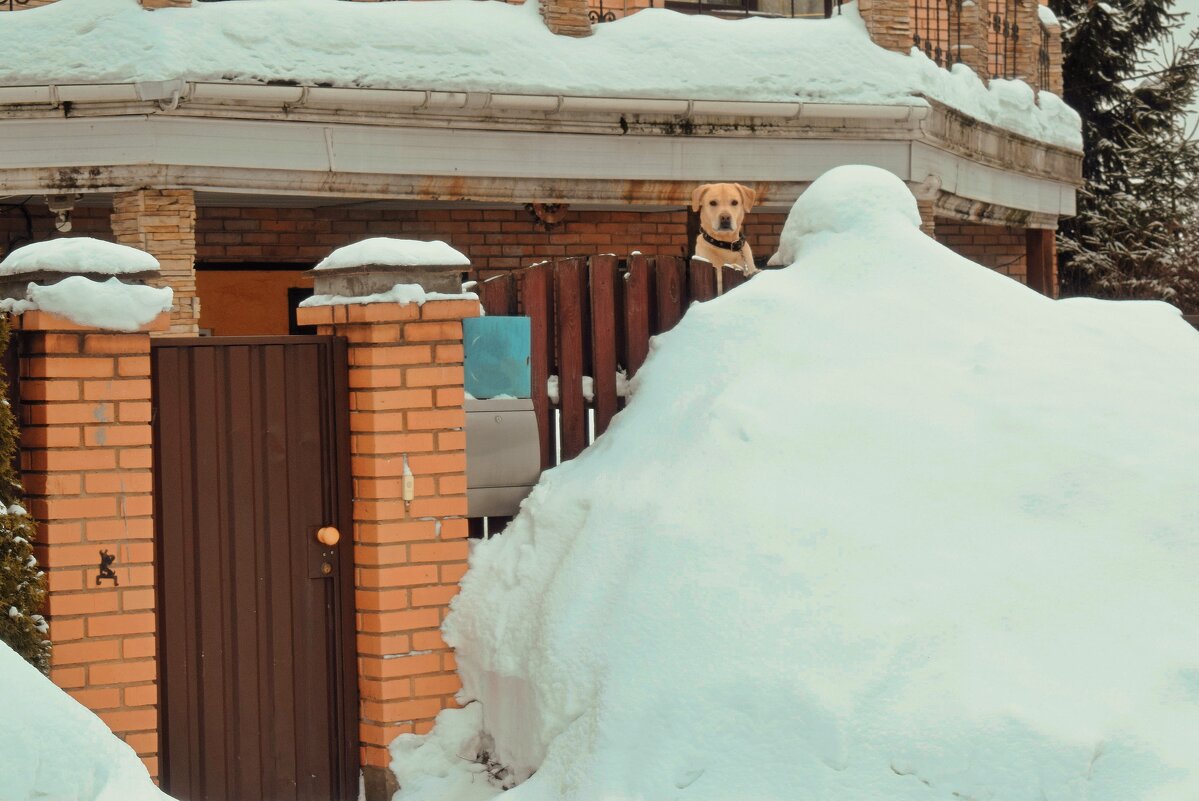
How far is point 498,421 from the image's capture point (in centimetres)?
554

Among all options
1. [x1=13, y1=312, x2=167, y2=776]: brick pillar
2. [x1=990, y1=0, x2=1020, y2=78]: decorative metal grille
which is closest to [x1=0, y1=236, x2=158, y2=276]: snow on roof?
[x1=13, y1=312, x2=167, y2=776]: brick pillar

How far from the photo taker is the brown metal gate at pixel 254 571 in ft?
16.4

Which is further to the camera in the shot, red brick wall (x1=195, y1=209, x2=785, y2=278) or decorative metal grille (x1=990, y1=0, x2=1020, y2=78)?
decorative metal grille (x1=990, y1=0, x2=1020, y2=78)

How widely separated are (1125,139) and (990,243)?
6361 mm

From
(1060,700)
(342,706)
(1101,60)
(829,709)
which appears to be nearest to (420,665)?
(342,706)

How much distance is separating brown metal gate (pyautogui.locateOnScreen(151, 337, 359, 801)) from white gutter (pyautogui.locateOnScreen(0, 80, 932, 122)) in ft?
14.0

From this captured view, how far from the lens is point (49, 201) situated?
935cm

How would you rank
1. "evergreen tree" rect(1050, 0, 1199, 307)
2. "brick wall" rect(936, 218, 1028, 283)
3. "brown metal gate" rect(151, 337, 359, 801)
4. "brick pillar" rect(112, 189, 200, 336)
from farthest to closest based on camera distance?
"evergreen tree" rect(1050, 0, 1199, 307), "brick wall" rect(936, 218, 1028, 283), "brick pillar" rect(112, 189, 200, 336), "brown metal gate" rect(151, 337, 359, 801)

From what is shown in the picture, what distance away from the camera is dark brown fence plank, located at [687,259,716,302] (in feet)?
20.2

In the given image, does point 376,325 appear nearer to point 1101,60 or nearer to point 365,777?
point 365,777

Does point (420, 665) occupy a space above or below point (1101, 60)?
below

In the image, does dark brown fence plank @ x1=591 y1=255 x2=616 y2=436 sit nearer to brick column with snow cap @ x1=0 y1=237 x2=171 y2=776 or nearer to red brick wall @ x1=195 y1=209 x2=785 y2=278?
brick column with snow cap @ x1=0 y1=237 x2=171 y2=776

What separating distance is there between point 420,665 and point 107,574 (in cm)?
109

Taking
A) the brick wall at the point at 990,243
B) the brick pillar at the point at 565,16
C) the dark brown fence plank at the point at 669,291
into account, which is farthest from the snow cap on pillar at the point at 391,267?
the brick wall at the point at 990,243
